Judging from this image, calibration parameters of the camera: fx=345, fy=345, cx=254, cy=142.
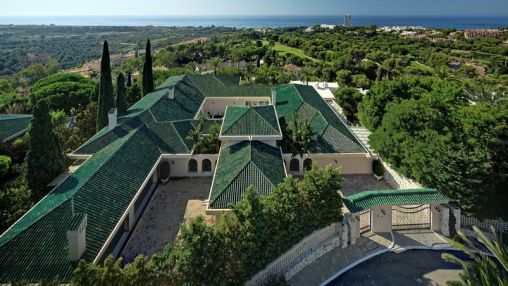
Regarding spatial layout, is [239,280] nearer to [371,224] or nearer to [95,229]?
[95,229]

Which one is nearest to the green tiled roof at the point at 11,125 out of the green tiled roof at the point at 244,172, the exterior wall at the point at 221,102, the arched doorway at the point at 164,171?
the arched doorway at the point at 164,171

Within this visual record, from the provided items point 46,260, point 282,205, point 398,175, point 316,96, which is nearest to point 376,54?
point 316,96

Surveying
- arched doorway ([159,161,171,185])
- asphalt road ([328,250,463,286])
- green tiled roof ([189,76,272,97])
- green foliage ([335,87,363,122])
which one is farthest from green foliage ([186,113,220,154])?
green foliage ([335,87,363,122])

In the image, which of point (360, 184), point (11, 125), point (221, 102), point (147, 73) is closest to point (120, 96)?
point (147, 73)

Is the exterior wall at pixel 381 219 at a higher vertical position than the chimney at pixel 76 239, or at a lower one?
lower

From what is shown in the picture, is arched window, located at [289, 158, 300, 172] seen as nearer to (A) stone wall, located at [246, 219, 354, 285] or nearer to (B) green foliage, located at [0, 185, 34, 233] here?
(A) stone wall, located at [246, 219, 354, 285]

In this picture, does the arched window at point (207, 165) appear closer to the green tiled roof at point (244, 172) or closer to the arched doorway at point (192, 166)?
the arched doorway at point (192, 166)

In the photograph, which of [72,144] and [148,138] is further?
[72,144]
